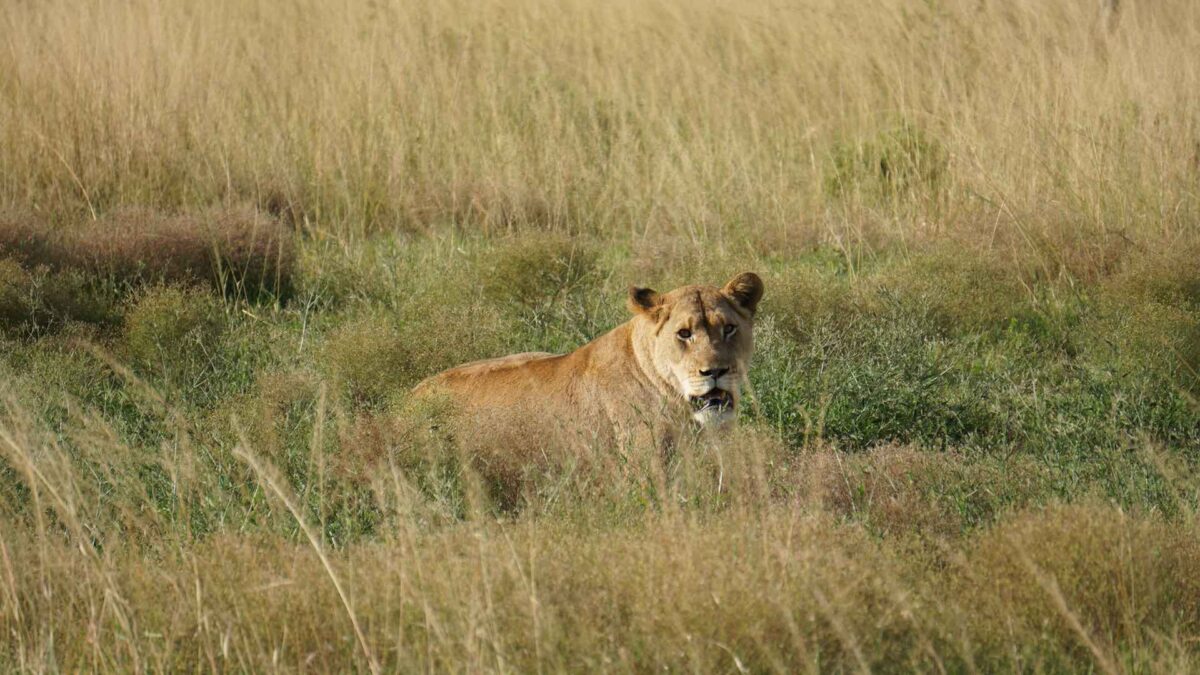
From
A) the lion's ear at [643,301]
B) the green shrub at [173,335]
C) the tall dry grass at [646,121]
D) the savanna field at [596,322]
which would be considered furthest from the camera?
the tall dry grass at [646,121]

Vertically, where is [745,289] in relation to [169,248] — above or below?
above

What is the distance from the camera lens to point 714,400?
211 inches

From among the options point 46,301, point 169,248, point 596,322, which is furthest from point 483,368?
point 169,248

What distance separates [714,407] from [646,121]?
20.5 feet

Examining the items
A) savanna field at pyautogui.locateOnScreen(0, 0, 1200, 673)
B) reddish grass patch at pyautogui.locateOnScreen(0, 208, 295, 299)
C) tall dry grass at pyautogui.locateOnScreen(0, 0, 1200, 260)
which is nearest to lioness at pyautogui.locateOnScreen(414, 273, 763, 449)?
savanna field at pyautogui.locateOnScreen(0, 0, 1200, 673)

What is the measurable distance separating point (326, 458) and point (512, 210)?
508cm

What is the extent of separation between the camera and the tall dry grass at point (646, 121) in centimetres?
932

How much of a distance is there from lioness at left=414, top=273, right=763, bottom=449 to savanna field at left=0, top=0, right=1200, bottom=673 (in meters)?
0.22

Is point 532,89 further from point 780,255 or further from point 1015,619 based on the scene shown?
point 1015,619

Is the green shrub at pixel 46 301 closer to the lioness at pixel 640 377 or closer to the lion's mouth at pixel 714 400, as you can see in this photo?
the lioness at pixel 640 377

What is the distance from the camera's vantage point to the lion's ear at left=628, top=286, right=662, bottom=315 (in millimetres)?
5539

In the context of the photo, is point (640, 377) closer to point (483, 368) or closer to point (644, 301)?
point (644, 301)

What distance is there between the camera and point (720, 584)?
11.2 feet

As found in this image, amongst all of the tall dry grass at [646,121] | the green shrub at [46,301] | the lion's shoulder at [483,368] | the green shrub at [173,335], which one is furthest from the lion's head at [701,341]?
the tall dry grass at [646,121]
